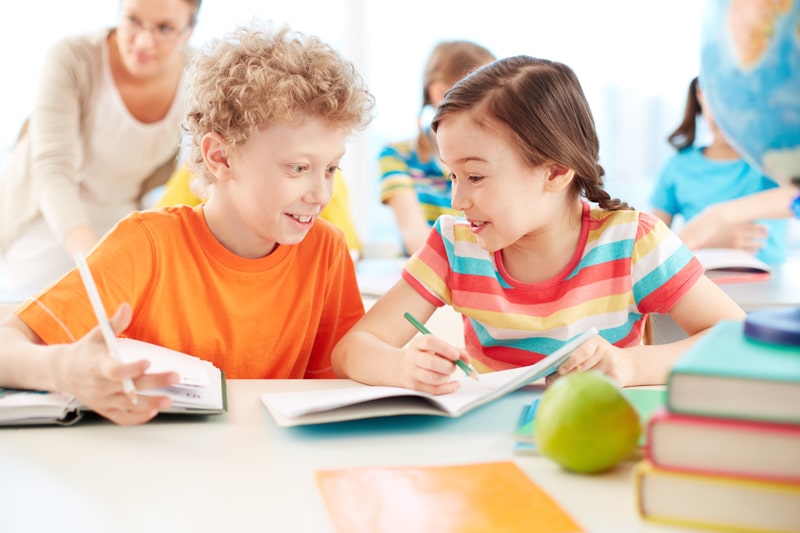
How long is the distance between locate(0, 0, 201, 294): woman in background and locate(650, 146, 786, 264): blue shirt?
1557 millimetres

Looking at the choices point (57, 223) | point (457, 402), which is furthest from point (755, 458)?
point (57, 223)

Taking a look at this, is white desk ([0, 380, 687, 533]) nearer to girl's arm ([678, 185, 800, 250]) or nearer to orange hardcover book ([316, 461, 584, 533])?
orange hardcover book ([316, 461, 584, 533])

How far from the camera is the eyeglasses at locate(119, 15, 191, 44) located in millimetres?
2266

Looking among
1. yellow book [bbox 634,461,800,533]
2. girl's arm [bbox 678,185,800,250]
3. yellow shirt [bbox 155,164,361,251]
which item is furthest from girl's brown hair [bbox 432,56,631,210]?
girl's arm [bbox 678,185,800,250]

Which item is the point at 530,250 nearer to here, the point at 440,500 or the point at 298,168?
the point at 298,168

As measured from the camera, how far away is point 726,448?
1.97 feet

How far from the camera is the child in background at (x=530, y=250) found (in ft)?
4.01

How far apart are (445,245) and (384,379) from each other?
1.12 ft

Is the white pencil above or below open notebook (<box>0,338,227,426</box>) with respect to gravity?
above

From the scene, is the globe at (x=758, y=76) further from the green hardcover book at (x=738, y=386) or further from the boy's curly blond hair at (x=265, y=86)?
the boy's curly blond hair at (x=265, y=86)

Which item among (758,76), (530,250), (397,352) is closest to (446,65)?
(530,250)

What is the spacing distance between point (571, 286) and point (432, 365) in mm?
378

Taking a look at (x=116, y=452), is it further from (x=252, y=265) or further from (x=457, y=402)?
(x=252, y=265)

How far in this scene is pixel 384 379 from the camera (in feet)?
3.59
